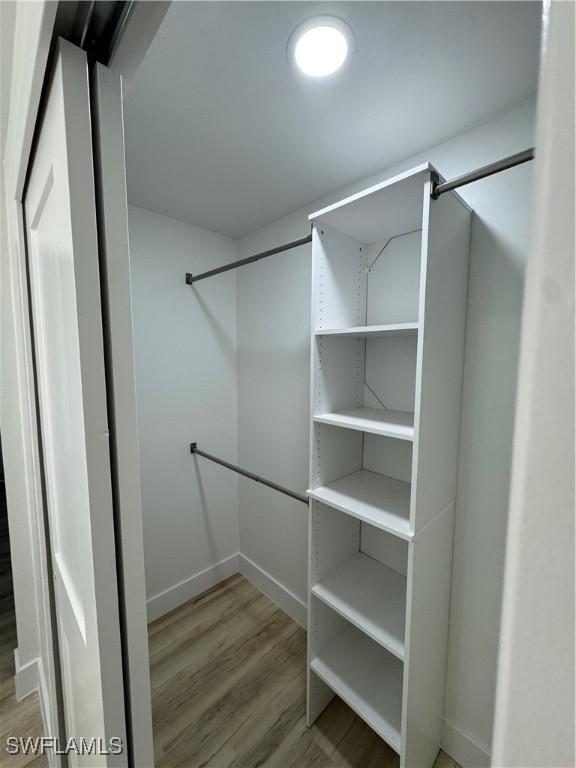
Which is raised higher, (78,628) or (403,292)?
(403,292)

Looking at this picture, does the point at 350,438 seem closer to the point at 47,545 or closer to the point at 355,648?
the point at 355,648

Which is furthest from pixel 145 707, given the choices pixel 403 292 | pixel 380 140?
pixel 380 140

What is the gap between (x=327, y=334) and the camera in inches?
51.3

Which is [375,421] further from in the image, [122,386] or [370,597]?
[122,386]

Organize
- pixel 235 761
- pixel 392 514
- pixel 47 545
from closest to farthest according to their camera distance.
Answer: pixel 47 545 → pixel 392 514 → pixel 235 761

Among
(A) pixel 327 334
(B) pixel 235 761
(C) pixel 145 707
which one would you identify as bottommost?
(B) pixel 235 761

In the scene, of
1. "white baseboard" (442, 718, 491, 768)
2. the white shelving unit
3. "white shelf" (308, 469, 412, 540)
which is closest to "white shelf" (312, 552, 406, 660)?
the white shelving unit

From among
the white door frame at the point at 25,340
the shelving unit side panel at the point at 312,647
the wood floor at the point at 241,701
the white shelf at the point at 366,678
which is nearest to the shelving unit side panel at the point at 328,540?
the shelving unit side panel at the point at 312,647

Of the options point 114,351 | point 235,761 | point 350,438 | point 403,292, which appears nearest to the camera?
point 114,351

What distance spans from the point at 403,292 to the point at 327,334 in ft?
1.31

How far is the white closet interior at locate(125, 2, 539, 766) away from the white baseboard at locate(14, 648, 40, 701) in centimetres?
55

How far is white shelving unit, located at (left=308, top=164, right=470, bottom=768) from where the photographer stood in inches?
41.4

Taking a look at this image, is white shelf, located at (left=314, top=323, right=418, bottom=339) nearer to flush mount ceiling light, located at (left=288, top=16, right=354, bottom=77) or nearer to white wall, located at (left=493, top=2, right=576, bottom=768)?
flush mount ceiling light, located at (left=288, top=16, right=354, bottom=77)

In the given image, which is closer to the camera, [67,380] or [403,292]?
[67,380]
